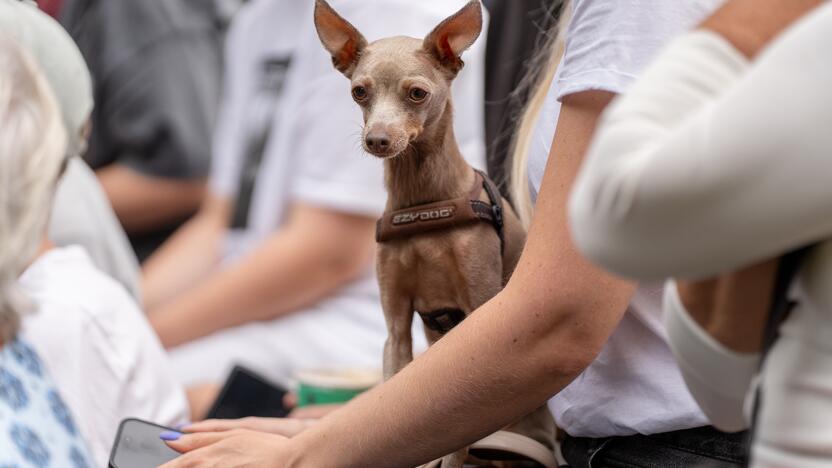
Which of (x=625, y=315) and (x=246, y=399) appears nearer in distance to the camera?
(x=625, y=315)

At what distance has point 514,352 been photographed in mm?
851

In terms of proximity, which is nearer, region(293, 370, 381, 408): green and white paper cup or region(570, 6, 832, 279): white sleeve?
region(570, 6, 832, 279): white sleeve

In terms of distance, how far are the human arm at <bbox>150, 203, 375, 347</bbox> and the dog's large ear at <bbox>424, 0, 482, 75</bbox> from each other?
1240mm

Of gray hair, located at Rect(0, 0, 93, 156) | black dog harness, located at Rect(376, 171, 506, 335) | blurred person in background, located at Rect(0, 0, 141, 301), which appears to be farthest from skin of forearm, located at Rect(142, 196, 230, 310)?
black dog harness, located at Rect(376, 171, 506, 335)

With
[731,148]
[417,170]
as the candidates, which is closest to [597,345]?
[417,170]

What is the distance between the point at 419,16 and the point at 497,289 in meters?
0.31

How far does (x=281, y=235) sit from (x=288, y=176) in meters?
0.11

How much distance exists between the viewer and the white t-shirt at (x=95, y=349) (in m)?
1.24

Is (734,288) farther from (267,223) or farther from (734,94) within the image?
(267,223)

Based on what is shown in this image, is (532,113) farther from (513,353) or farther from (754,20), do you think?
(754,20)

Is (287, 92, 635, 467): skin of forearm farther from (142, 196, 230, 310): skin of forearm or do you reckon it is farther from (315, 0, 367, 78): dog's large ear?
(142, 196, 230, 310): skin of forearm

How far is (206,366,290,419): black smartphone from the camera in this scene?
4.60 ft

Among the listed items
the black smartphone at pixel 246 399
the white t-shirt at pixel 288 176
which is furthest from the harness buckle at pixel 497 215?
the white t-shirt at pixel 288 176

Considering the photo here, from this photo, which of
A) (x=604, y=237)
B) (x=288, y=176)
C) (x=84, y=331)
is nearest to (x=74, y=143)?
(x=84, y=331)
